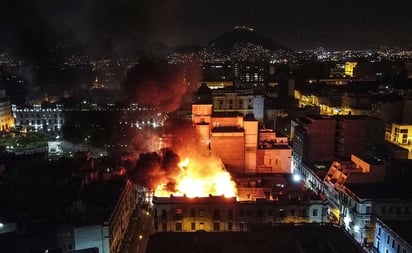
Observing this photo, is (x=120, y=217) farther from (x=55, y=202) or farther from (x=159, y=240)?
(x=159, y=240)

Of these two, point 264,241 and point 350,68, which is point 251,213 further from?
point 350,68

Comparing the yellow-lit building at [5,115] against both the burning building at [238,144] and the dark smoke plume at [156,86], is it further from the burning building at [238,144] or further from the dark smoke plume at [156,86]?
the burning building at [238,144]

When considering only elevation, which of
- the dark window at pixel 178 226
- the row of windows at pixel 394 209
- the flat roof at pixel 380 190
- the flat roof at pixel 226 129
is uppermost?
the flat roof at pixel 226 129

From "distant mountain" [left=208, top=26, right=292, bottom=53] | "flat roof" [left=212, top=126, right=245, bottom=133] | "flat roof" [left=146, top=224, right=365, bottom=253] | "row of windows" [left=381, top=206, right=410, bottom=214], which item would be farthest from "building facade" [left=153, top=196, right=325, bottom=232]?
"distant mountain" [left=208, top=26, right=292, bottom=53]

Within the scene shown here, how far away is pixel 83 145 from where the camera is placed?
32.6 meters

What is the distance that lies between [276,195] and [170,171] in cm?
566

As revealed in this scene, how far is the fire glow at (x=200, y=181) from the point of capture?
1908 centimetres

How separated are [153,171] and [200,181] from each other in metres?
2.38

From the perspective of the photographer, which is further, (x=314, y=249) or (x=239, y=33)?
(x=239, y=33)

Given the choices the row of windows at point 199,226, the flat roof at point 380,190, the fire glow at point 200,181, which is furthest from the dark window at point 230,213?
the flat roof at point 380,190

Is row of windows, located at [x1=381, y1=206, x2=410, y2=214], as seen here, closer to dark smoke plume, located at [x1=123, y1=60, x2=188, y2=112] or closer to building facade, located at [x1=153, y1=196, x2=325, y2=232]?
building facade, located at [x1=153, y1=196, x2=325, y2=232]

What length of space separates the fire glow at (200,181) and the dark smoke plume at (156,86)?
15868 millimetres

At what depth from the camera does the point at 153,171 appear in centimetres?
2097

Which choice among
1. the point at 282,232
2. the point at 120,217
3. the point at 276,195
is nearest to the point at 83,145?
the point at 120,217
